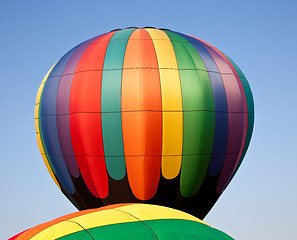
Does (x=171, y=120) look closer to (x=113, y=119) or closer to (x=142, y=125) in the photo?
(x=142, y=125)

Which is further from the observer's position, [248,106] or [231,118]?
[248,106]

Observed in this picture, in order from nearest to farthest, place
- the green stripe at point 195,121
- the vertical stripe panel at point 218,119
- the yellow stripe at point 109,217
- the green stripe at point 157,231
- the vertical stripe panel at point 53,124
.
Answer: the green stripe at point 157,231 < the yellow stripe at point 109,217 < the green stripe at point 195,121 < the vertical stripe panel at point 218,119 < the vertical stripe panel at point 53,124

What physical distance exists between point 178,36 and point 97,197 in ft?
13.5

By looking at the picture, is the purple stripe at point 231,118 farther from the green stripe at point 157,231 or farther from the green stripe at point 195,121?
the green stripe at point 157,231

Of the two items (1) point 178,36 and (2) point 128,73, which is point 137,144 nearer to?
(2) point 128,73

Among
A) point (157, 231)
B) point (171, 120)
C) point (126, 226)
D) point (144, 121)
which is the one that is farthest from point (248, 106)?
point (126, 226)

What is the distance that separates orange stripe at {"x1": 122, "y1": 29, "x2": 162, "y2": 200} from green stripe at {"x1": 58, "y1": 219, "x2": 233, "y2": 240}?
3409 mm

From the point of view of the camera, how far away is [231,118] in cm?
1380

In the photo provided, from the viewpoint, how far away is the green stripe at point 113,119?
12945 millimetres

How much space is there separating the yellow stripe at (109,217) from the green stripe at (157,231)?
11 centimetres

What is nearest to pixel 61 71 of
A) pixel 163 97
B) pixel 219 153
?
pixel 163 97

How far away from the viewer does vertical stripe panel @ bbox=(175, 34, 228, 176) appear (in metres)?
13.5

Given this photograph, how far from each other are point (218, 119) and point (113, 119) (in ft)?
7.64

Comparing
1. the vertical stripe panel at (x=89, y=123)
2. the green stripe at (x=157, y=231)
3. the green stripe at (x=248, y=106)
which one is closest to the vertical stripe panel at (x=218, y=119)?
the green stripe at (x=248, y=106)
